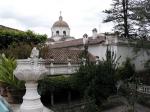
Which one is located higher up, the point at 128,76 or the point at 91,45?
the point at 91,45

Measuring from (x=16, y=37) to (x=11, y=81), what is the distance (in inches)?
302

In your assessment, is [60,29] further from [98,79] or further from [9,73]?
[98,79]

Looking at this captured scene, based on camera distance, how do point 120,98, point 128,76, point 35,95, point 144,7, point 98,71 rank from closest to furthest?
point 35,95 → point 98,71 → point 120,98 → point 144,7 → point 128,76

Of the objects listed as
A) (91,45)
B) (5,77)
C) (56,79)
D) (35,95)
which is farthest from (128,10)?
(35,95)

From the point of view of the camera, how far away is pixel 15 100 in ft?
51.3

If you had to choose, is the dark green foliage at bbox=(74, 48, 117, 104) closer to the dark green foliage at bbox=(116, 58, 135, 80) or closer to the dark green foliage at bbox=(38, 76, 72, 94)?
the dark green foliage at bbox=(38, 76, 72, 94)

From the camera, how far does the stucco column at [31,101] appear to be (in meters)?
5.58

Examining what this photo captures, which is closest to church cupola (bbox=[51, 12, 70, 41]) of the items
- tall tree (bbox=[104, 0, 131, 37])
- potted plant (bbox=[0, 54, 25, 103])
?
tall tree (bbox=[104, 0, 131, 37])

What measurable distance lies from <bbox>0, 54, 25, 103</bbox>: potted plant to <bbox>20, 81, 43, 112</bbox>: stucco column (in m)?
9.64

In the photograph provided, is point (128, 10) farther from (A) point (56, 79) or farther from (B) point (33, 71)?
(B) point (33, 71)

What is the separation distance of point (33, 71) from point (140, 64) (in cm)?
2103

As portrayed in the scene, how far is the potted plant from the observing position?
1534 cm

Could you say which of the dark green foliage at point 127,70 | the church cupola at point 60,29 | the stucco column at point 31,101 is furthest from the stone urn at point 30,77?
the church cupola at point 60,29

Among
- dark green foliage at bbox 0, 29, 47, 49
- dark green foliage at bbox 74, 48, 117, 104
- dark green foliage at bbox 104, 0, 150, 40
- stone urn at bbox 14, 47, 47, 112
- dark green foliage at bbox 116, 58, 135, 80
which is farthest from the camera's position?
dark green foliage at bbox 104, 0, 150, 40
